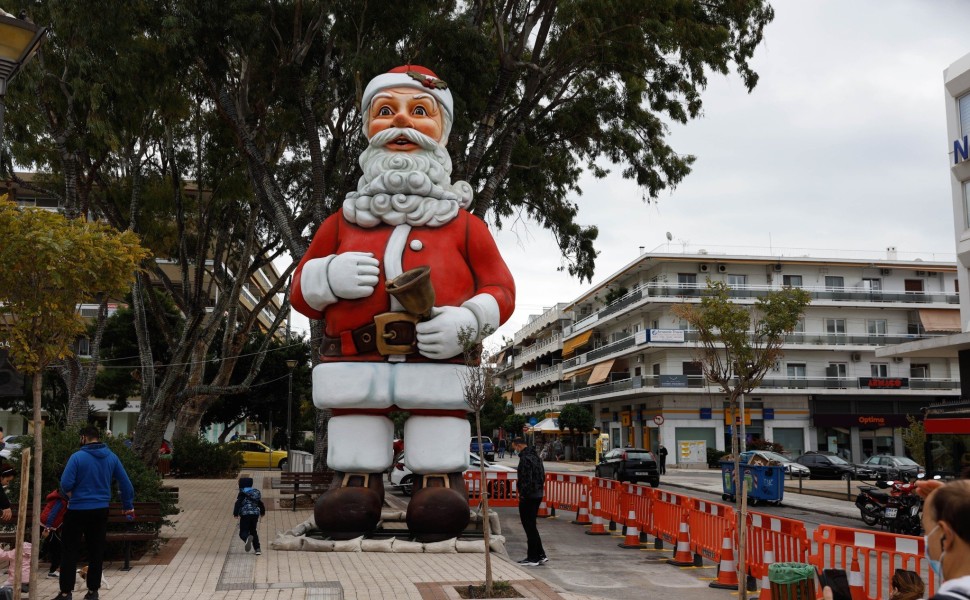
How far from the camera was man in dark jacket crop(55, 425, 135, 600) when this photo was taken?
693 cm

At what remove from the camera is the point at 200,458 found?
84.3 ft

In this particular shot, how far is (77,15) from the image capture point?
13.6 m

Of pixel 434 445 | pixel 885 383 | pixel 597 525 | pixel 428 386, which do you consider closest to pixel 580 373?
pixel 885 383

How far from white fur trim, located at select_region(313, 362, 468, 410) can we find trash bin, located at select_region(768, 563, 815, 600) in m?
5.10

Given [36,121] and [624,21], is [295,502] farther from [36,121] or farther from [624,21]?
[624,21]

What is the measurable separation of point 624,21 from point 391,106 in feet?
18.2

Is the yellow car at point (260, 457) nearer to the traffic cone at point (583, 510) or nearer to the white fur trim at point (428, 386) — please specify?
the traffic cone at point (583, 510)

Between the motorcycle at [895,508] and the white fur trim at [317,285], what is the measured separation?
9.61 metres

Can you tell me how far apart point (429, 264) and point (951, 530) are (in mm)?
7598

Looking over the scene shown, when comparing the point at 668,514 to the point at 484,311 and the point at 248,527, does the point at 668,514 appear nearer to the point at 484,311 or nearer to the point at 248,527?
the point at 484,311

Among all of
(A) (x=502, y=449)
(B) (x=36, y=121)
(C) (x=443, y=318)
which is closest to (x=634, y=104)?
(C) (x=443, y=318)

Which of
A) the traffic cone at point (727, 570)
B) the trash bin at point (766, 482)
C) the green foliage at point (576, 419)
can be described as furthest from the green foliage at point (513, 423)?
the traffic cone at point (727, 570)

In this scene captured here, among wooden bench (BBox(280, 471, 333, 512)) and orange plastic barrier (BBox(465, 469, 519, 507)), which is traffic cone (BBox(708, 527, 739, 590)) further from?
orange plastic barrier (BBox(465, 469, 519, 507))

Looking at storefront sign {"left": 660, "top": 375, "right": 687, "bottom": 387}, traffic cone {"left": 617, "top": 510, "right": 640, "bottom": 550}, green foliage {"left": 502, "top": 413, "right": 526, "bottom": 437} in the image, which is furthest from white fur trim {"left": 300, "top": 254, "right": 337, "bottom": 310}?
green foliage {"left": 502, "top": 413, "right": 526, "bottom": 437}
